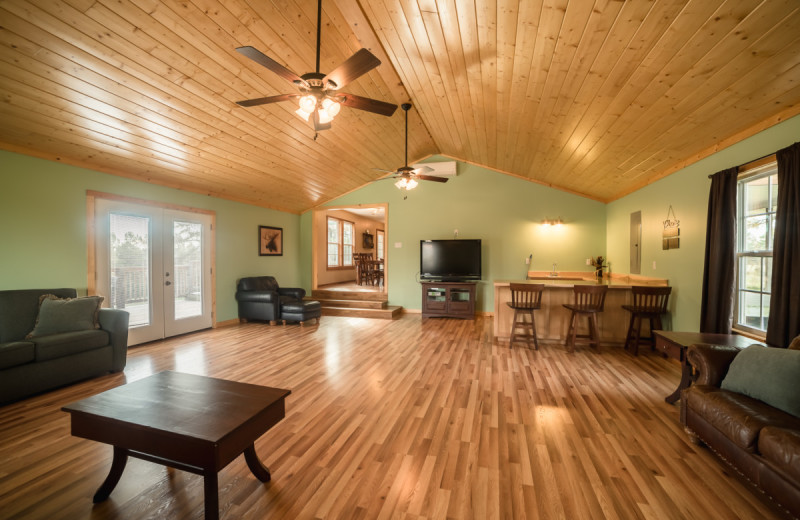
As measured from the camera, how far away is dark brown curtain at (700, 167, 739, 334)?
3.16 metres

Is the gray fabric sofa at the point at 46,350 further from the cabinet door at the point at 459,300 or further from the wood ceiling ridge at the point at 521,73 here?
the cabinet door at the point at 459,300

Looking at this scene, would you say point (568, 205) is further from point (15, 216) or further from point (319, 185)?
point (15, 216)

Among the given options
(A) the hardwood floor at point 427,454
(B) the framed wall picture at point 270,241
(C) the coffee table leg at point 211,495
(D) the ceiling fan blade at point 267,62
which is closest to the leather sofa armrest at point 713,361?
(A) the hardwood floor at point 427,454

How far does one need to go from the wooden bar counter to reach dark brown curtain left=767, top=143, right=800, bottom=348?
1.81 meters

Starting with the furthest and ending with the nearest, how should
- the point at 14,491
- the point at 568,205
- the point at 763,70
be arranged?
the point at 568,205 < the point at 763,70 < the point at 14,491

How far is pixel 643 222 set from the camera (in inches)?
197

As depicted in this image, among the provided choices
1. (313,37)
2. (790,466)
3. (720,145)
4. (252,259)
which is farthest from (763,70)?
(252,259)

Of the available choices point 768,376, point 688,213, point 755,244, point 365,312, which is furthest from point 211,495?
point 365,312

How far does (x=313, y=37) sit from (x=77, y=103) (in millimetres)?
2352

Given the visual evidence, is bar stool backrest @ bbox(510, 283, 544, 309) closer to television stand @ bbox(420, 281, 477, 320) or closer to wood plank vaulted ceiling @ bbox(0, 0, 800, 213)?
television stand @ bbox(420, 281, 477, 320)

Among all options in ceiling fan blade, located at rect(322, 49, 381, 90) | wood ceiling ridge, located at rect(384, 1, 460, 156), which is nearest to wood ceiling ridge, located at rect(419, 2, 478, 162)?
wood ceiling ridge, located at rect(384, 1, 460, 156)

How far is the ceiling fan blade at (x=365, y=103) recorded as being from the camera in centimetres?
234

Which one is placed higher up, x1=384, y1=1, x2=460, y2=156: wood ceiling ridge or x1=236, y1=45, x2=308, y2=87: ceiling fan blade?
x1=384, y1=1, x2=460, y2=156: wood ceiling ridge

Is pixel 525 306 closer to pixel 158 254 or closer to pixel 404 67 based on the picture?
pixel 404 67
